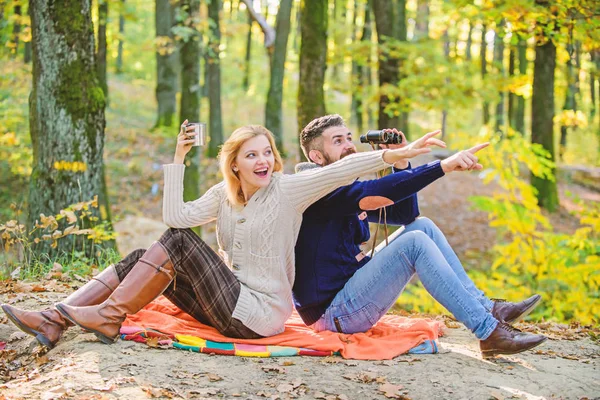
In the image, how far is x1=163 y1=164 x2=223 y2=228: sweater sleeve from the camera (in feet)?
13.5

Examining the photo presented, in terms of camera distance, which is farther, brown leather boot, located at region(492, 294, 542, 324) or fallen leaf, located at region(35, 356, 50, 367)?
brown leather boot, located at region(492, 294, 542, 324)

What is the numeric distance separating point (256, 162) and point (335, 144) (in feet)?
2.10

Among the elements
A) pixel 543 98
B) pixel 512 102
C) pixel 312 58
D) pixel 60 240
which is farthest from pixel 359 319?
pixel 512 102

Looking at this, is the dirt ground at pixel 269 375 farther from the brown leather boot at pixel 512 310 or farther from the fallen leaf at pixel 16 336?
the brown leather boot at pixel 512 310

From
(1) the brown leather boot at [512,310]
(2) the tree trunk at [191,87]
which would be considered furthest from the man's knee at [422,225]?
(2) the tree trunk at [191,87]

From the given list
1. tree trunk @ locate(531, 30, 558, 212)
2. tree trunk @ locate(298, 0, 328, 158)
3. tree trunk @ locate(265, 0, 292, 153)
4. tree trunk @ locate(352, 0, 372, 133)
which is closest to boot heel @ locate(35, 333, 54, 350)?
tree trunk @ locate(298, 0, 328, 158)

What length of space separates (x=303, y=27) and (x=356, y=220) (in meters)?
5.70

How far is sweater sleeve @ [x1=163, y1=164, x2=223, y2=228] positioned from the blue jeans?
106 cm

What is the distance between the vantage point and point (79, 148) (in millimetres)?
6758

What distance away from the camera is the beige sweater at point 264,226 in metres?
4.12

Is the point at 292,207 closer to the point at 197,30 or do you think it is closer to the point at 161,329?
the point at 161,329

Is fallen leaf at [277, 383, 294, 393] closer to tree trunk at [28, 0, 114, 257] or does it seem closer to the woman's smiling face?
the woman's smiling face

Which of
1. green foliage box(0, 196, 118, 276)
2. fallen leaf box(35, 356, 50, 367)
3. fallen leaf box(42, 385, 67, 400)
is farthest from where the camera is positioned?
green foliage box(0, 196, 118, 276)

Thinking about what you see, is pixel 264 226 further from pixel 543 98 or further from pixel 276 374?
pixel 543 98
